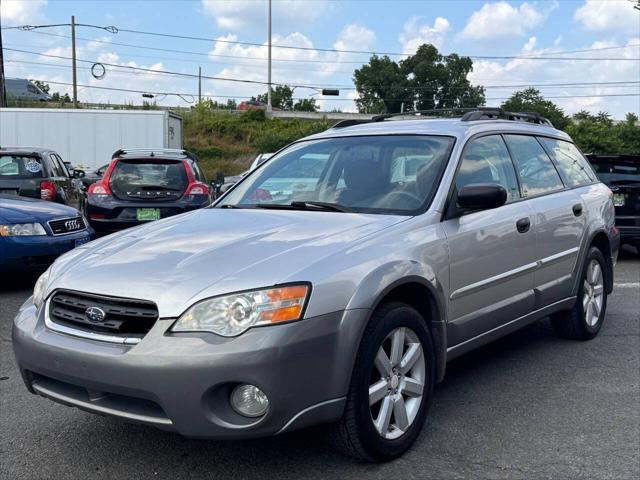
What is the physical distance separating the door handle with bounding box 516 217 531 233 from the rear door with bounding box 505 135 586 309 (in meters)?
0.15

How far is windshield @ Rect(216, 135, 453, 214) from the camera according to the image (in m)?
4.02

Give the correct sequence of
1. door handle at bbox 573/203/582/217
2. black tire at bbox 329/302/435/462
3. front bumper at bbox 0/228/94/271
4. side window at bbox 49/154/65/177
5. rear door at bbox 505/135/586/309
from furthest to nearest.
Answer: side window at bbox 49/154/65/177
front bumper at bbox 0/228/94/271
door handle at bbox 573/203/582/217
rear door at bbox 505/135/586/309
black tire at bbox 329/302/435/462

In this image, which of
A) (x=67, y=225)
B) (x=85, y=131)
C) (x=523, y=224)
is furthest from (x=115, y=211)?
(x=85, y=131)

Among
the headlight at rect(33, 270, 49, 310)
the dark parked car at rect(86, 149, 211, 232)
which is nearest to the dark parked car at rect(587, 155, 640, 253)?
the dark parked car at rect(86, 149, 211, 232)

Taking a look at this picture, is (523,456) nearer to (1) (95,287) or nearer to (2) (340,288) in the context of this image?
(2) (340,288)

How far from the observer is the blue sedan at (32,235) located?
7.09m

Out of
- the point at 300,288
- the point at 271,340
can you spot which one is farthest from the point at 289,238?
the point at 271,340

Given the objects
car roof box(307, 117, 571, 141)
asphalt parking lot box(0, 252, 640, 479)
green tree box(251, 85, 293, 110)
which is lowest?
asphalt parking lot box(0, 252, 640, 479)

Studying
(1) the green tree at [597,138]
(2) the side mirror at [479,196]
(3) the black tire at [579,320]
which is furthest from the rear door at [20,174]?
(1) the green tree at [597,138]

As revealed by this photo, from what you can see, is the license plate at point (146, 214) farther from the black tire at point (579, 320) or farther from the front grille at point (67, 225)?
the black tire at point (579, 320)

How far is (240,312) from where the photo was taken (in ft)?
9.41

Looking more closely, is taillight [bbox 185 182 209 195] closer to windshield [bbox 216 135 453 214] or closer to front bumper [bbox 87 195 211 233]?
front bumper [bbox 87 195 211 233]

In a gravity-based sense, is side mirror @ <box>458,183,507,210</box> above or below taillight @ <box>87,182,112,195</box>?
above

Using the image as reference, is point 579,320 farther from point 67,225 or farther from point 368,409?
point 67,225
